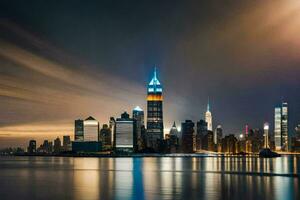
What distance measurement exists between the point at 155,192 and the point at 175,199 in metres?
9.09

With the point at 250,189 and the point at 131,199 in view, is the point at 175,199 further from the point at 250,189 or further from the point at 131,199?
the point at 250,189

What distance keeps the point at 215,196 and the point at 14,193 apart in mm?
24809

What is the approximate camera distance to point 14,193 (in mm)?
68438

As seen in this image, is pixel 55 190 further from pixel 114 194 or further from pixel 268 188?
pixel 268 188

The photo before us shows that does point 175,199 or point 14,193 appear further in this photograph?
point 14,193

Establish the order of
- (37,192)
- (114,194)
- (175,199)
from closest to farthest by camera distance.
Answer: (175,199)
(114,194)
(37,192)

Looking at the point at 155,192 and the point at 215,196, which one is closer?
the point at 215,196

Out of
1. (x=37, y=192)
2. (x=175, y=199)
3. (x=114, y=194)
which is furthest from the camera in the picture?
(x=37, y=192)

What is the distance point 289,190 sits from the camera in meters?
68.0

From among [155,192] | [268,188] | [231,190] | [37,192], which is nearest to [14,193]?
[37,192]

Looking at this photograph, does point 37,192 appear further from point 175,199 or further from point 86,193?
point 175,199

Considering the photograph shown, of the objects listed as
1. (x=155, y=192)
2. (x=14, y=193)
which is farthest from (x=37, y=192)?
(x=155, y=192)

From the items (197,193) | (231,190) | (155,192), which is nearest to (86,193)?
(155,192)

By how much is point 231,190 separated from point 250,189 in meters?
2.95
